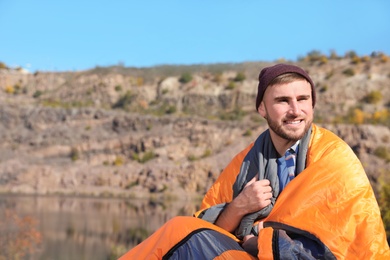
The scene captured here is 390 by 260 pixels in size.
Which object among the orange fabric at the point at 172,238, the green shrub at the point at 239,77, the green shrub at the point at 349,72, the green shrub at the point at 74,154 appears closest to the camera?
the orange fabric at the point at 172,238

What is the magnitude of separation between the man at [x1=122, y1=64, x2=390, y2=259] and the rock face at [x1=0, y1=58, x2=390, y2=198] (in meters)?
24.8

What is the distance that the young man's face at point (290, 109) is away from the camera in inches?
102

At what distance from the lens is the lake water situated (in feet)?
43.1

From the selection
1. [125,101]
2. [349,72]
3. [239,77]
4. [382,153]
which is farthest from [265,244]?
[239,77]

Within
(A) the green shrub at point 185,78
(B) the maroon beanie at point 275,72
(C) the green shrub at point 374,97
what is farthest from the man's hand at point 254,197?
(A) the green shrub at point 185,78

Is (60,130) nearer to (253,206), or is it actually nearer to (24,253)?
(24,253)

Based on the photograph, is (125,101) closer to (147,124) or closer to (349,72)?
(147,124)

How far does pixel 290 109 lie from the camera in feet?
8.54

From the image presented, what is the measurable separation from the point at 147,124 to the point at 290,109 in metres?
36.6

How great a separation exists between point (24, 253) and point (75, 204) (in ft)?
47.5

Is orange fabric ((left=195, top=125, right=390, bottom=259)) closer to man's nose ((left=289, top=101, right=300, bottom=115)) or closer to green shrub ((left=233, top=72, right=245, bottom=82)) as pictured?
man's nose ((left=289, top=101, right=300, bottom=115))

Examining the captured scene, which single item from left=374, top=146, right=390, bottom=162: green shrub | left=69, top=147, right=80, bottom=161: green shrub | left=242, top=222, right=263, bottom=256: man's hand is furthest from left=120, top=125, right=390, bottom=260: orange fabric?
left=69, top=147, right=80, bottom=161: green shrub

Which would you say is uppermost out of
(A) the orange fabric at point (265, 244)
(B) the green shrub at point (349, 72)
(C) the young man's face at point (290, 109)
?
(B) the green shrub at point (349, 72)

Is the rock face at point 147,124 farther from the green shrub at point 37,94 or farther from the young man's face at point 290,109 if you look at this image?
the young man's face at point 290,109
